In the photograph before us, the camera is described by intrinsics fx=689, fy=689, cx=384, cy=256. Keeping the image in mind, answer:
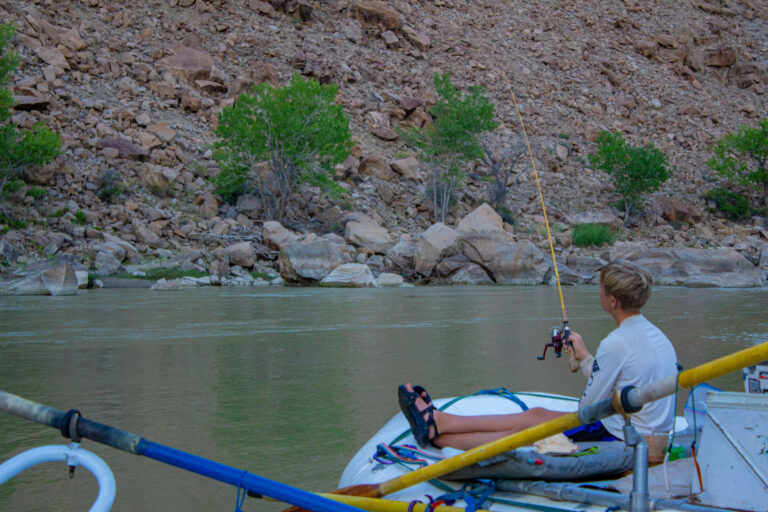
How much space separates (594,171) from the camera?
114 feet

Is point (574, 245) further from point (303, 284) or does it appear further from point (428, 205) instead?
point (303, 284)

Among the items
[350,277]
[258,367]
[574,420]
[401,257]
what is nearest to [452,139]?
[401,257]

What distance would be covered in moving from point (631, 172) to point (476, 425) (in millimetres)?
29762

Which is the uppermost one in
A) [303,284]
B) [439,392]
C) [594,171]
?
[594,171]

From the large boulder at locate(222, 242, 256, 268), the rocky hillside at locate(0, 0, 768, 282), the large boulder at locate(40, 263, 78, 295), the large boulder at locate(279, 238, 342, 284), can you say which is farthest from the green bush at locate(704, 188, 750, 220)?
the large boulder at locate(40, 263, 78, 295)

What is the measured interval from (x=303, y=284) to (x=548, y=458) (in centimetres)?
1724

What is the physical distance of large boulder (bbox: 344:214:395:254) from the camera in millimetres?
22203

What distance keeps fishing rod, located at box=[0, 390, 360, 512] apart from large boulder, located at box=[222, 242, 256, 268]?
1847 centimetres

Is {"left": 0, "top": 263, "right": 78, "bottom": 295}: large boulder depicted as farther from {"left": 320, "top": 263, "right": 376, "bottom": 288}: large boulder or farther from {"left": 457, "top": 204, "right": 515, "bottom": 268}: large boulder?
{"left": 457, "top": 204, "right": 515, "bottom": 268}: large boulder

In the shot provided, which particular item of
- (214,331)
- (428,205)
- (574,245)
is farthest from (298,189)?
(214,331)

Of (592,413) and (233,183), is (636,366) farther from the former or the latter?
(233,183)

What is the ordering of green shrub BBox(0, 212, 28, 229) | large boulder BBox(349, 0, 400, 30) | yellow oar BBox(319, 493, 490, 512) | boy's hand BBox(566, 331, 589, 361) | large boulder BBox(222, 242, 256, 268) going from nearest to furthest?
yellow oar BBox(319, 493, 490, 512)
boy's hand BBox(566, 331, 589, 361)
green shrub BBox(0, 212, 28, 229)
large boulder BBox(222, 242, 256, 268)
large boulder BBox(349, 0, 400, 30)

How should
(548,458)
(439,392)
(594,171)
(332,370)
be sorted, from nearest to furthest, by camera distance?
1. (548,458)
2. (439,392)
3. (332,370)
4. (594,171)

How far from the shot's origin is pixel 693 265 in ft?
68.9
